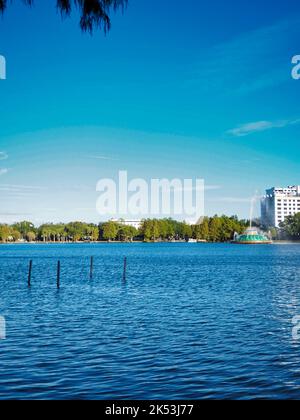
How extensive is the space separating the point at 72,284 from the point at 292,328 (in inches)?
1357

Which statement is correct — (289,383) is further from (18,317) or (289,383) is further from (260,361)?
(18,317)

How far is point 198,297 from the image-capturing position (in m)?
39.8

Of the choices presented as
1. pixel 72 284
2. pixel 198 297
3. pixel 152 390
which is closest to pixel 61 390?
pixel 152 390

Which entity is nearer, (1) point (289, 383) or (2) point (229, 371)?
(1) point (289, 383)

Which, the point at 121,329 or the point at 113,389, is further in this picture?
the point at 121,329

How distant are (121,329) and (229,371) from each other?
358 inches

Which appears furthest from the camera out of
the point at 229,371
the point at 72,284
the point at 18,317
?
the point at 72,284

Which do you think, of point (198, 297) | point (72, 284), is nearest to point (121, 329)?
point (198, 297)

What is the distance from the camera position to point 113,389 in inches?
590
